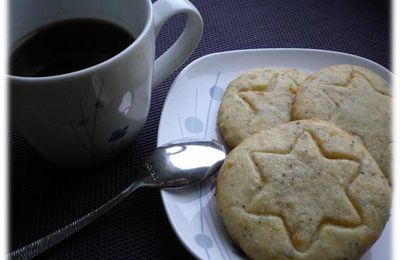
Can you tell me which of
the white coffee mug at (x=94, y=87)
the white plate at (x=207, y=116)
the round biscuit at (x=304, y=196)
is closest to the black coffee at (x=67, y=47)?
the white coffee mug at (x=94, y=87)

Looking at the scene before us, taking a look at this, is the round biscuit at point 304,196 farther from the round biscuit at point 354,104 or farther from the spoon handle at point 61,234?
the spoon handle at point 61,234

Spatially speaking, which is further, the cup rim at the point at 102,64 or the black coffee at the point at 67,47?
the black coffee at the point at 67,47

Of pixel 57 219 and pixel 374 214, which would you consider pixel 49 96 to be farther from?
pixel 374 214

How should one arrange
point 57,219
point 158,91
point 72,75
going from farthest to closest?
point 158,91
point 57,219
point 72,75

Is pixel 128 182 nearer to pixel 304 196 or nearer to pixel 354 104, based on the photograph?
pixel 304 196

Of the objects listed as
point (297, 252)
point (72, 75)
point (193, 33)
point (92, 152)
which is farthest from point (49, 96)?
point (297, 252)

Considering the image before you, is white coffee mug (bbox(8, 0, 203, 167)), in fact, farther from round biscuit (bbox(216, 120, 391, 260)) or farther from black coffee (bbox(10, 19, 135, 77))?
round biscuit (bbox(216, 120, 391, 260))

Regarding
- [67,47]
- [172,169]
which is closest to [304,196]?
[172,169]
